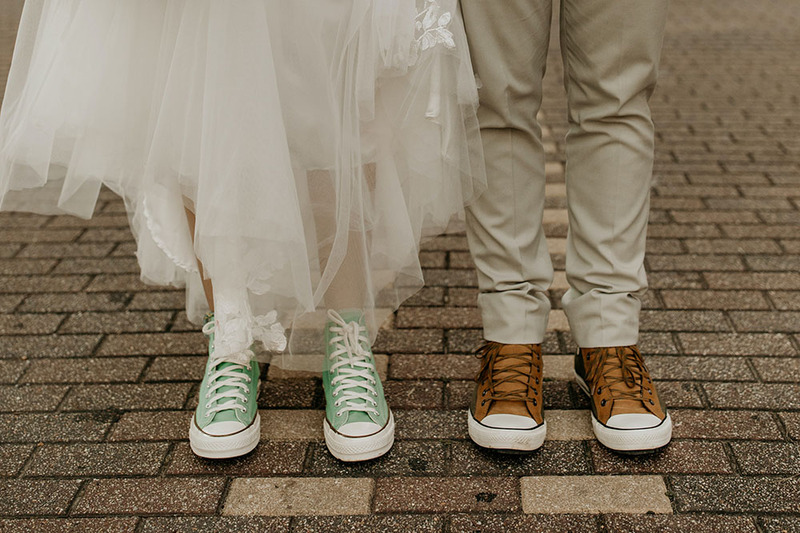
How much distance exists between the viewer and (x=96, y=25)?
1.73m

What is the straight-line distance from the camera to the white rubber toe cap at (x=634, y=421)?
1.83 meters

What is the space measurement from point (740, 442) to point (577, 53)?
97 centimetres

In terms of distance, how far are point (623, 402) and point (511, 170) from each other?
60 centimetres

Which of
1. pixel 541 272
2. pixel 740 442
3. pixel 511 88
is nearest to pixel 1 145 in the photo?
pixel 511 88

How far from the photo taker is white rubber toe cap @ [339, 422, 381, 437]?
185 centimetres

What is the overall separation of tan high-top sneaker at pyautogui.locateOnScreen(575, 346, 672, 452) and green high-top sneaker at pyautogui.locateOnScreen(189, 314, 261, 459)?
0.81 m

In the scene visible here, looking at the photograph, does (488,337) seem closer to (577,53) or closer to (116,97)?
(577,53)

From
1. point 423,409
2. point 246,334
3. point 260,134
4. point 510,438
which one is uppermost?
point 260,134

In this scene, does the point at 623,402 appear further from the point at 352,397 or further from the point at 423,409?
the point at 352,397

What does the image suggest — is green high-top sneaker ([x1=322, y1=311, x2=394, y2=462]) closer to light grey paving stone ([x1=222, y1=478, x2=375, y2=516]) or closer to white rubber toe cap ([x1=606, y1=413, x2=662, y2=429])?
light grey paving stone ([x1=222, y1=478, x2=375, y2=516])

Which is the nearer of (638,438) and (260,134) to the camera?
(260,134)

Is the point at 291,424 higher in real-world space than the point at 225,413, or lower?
lower

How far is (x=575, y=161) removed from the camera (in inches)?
76.7

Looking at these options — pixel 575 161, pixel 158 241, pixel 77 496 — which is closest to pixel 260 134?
pixel 158 241
